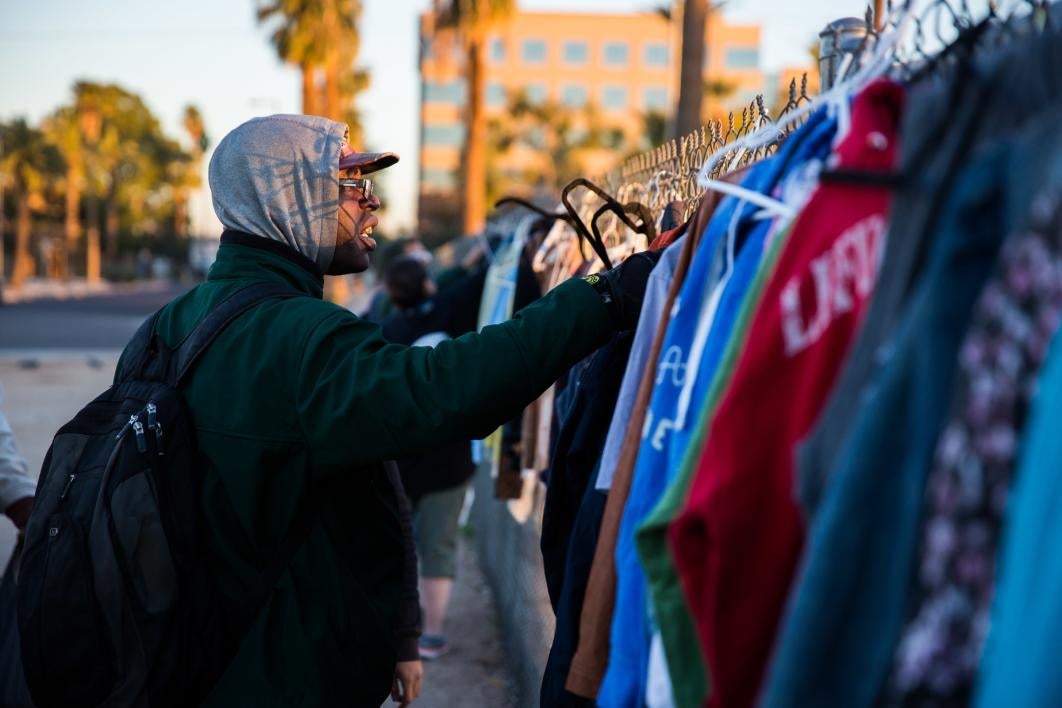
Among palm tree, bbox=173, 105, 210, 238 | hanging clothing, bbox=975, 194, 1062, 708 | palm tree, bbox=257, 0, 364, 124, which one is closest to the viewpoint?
hanging clothing, bbox=975, 194, 1062, 708

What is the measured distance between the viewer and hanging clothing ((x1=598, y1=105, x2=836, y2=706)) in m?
Result: 1.66

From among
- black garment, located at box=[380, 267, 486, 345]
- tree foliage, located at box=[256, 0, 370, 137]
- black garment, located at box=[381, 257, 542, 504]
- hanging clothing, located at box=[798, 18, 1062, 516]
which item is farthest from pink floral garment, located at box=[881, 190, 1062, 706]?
tree foliage, located at box=[256, 0, 370, 137]

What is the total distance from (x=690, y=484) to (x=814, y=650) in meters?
0.31

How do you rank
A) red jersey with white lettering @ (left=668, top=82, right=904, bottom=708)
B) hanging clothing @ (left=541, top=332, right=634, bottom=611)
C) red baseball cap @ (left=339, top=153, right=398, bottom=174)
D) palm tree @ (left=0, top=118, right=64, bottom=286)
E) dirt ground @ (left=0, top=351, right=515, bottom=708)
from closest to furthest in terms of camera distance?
red jersey with white lettering @ (left=668, top=82, right=904, bottom=708), hanging clothing @ (left=541, top=332, right=634, bottom=611), red baseball cap @ (left=339, top=153, right=398, bottom=174), dirt ground @ (left=0, top=351, right=515, bottom=708), palm tree @ (left=0, top=118, right=64, bottom=286)

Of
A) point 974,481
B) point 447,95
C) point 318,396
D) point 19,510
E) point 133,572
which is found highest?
point 447,95

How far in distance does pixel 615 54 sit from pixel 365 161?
88.9m

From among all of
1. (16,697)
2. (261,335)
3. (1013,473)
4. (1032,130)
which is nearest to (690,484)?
(1013,473)

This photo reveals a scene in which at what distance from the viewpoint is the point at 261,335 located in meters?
2.33

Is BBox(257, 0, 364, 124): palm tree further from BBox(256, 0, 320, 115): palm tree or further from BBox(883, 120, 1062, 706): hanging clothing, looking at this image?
BBox(883, 120, 1062, 706): hanging clothing

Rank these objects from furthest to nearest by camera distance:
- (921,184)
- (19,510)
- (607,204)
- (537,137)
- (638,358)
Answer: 1. (537,137)
2. (19,510)
3. (607,204)
4. (638,358)
5. (921,184)

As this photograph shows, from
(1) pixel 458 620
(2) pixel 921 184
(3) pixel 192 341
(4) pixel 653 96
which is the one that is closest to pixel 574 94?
(4) pixel 653 96

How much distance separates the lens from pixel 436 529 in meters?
5.64

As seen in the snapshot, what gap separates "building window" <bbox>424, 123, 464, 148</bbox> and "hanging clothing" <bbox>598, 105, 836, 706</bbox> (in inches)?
3475

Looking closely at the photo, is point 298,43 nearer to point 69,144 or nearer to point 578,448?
point 578,448
